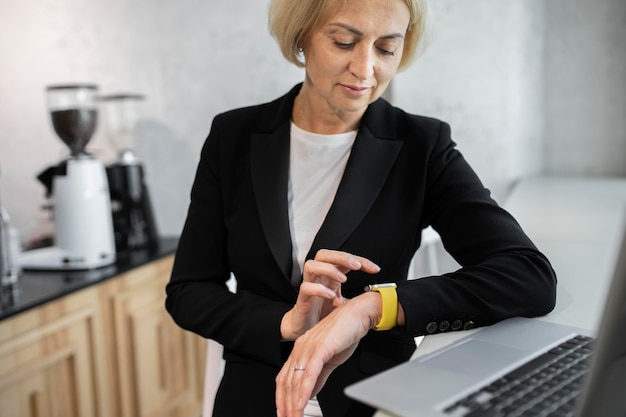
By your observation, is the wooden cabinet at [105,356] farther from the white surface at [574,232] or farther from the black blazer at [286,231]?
the white surface at [574,232]

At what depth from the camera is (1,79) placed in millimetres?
2162

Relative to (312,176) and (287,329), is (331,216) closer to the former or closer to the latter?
(312,176)

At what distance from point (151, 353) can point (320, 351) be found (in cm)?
133

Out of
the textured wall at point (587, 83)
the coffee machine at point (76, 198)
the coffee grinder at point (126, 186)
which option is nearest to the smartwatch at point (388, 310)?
the coffee machine at point (76, 198)

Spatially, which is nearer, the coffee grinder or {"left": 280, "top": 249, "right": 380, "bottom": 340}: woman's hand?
{"left": 280, "top": 249, "right": 380, "bottom": 340}: woman's hand

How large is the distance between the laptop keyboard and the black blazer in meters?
0.27

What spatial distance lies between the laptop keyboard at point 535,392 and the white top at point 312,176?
53 cm

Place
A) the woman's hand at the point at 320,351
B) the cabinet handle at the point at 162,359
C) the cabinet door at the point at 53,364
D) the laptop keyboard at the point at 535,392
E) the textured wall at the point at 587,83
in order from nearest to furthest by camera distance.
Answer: the laptop keyboard at the point at 535,392, the woman's hand at the point at 320,351, the cabinet door at the point at 53,364, the cabinet handle at the point at 162,359, the textured wall at the point at 587,83

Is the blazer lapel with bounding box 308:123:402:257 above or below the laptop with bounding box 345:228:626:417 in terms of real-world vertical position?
above

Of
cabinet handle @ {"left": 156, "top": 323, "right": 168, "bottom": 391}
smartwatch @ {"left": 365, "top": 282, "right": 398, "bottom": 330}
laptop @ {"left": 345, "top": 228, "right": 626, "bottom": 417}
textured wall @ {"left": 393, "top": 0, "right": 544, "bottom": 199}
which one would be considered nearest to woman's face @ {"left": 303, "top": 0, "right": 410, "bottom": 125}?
smartwatch @ {"left": 365, "top": 282, "right": 398, "bottom": 330}

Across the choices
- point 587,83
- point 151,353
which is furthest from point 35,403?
point 587,83

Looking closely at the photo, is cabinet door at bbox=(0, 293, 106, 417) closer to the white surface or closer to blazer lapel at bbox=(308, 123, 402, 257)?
blazer lapel at bbox=(308, 123, 402, 257)

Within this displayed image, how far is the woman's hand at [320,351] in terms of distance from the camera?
0.80m

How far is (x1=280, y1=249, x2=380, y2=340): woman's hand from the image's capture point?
0.90m
